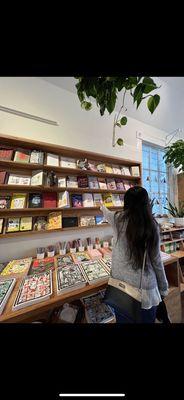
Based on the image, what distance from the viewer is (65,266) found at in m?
1.31

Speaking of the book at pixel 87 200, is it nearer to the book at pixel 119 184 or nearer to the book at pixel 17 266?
the book at pixel 119 184

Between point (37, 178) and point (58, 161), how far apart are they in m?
0.34

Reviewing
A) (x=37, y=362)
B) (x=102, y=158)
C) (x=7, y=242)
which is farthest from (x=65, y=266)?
(x=102, y=158)

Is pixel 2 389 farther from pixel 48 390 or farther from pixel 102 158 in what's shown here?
pixel 102 158

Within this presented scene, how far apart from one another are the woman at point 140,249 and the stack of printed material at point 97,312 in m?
0.39

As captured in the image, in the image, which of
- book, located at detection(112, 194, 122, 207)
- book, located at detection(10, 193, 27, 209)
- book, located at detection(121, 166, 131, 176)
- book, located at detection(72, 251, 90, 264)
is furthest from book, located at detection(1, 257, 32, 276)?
book, located at detection(121, 166, 131, 176)

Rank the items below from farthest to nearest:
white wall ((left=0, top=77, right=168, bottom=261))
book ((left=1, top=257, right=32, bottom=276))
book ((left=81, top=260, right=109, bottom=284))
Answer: white wall ((left=0, top=77, right=168, bottom=261)) < book ((left=1, top=257, right=32, bottom=276)) < book ((left=81, top=260, right=109, bottom=284))

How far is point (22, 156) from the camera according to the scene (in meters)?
1.48

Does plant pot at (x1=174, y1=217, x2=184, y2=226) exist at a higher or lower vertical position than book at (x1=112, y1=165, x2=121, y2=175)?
lower

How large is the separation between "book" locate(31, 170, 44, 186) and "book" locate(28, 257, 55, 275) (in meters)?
0.81

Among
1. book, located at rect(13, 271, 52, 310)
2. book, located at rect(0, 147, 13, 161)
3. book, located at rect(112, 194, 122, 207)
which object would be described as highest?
book, located at rect(0, 147, 13, 161)

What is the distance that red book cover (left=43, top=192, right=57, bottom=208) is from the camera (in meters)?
1.60

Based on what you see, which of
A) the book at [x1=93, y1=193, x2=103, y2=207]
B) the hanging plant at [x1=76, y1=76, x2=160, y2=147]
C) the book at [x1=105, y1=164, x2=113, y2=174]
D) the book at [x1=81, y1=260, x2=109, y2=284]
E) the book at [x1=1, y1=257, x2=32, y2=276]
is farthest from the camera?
the book at [x1=105, y1=164, x2=113, y2=174]

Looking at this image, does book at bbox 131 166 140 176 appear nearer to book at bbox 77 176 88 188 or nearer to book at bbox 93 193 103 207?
book at bbox 93 193 103 207
